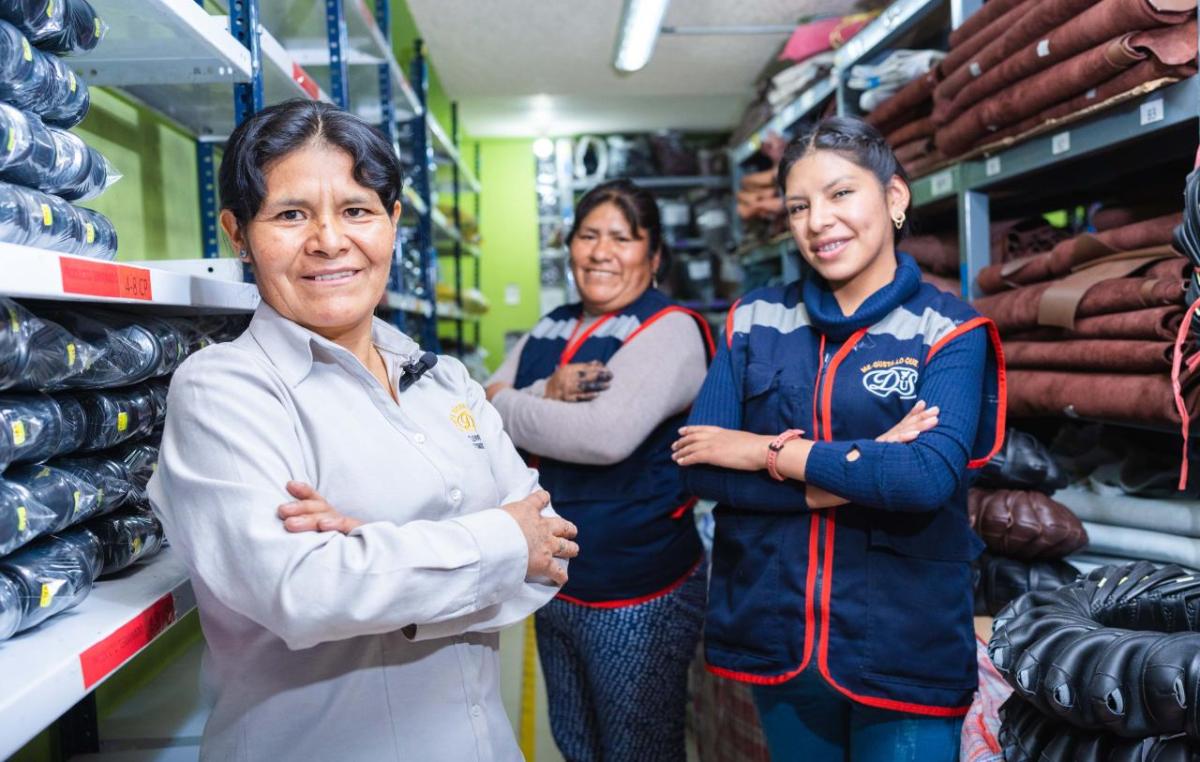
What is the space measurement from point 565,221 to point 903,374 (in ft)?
20.0

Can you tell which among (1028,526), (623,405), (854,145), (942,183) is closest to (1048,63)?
(942,183)

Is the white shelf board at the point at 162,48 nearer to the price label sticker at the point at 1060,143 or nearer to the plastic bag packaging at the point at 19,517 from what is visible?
the plastic bag packaging at the point at 19,517

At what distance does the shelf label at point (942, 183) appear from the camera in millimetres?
2994

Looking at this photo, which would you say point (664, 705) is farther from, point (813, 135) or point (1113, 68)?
point (1113, 68)

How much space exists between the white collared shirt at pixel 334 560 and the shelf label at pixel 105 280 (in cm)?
13

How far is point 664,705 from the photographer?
223 cm

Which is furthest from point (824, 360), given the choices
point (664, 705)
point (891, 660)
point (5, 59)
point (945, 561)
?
point (5, 59)

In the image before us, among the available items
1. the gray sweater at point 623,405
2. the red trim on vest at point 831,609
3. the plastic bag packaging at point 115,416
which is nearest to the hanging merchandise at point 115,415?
the plastic bag packaging at point 115,416

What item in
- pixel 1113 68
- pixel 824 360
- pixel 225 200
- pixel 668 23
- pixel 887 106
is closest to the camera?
pixel 225 200

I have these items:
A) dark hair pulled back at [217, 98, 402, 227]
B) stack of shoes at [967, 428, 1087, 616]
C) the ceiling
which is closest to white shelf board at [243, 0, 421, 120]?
the ceiling

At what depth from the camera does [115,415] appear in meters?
1.43

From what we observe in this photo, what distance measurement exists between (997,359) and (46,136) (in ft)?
5.31

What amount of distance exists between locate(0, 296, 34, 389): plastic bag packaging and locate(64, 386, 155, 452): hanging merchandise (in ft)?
0.77

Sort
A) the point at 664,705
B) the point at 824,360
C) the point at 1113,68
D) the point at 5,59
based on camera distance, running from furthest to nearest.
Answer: the point at 664,705 < the point at 1113,68 < the point at 824,360 < the point at 5,59
